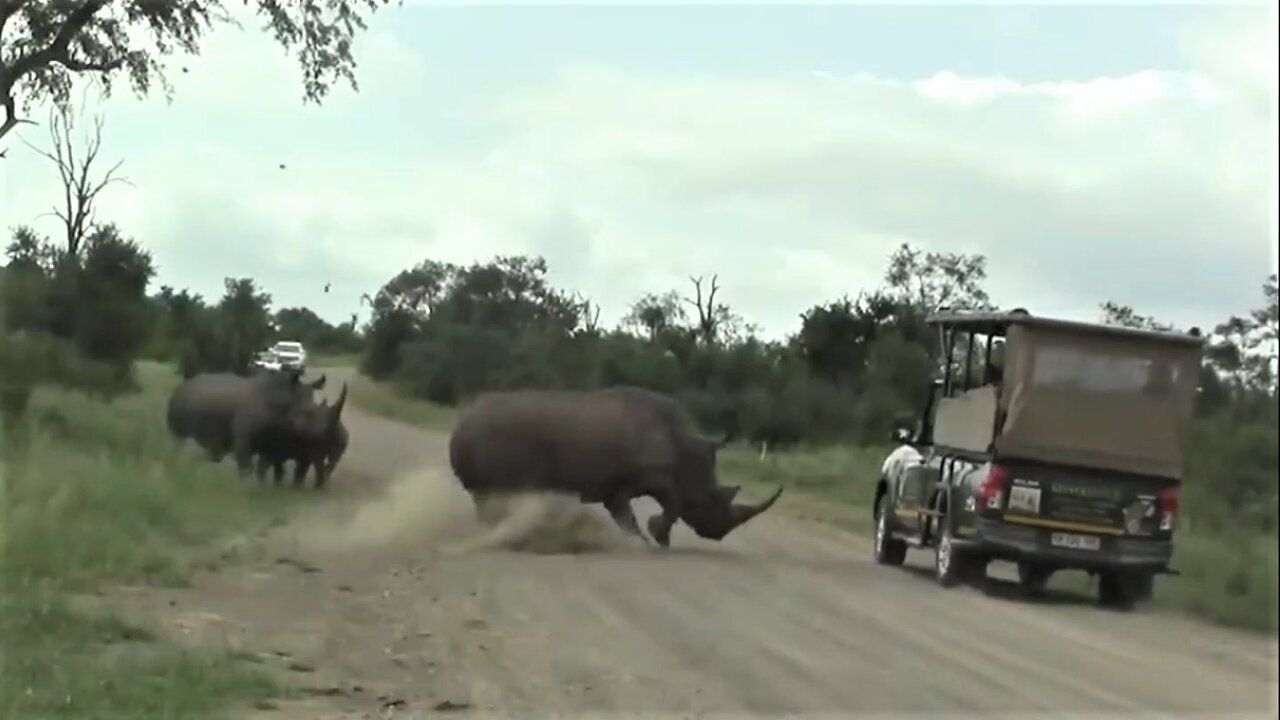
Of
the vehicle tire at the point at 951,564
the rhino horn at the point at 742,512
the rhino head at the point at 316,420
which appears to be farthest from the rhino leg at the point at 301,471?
the vehicle tire at the point at 951,564

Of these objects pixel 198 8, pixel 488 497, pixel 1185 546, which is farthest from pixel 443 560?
pixel 1185 546

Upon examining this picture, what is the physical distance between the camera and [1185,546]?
1310 centimetres

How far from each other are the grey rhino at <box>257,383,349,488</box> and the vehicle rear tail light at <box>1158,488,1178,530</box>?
50.5 ft

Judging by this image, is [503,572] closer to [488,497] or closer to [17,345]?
[488,497]

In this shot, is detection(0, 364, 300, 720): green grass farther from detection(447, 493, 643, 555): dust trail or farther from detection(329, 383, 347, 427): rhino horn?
detection(447, 493, 643, 555): dust trail

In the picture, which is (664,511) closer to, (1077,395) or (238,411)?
(1077,395)

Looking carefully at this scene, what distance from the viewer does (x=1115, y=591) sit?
15594mm

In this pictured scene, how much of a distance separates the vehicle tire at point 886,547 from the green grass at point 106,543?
6.84 meters

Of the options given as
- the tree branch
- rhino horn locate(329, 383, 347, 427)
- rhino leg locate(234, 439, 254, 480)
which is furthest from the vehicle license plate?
rhino leg locate(234, 439, 254, 480)

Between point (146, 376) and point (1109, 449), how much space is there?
16411 millimetres

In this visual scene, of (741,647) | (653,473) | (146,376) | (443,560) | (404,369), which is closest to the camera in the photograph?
(741,647)

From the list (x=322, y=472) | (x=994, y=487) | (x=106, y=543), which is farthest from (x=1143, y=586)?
(x=322, y=472)

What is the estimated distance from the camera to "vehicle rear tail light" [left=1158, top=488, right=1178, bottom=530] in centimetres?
1427

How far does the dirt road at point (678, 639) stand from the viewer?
10.4m
